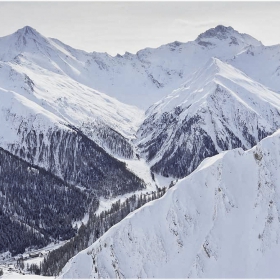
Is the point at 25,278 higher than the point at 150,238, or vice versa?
the point at 150,238

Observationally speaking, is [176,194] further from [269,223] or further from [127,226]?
[269,223]

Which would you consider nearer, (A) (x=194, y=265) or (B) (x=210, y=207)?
(A) (x=194, y=265)

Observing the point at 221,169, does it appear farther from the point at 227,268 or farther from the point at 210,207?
the point at 227,268

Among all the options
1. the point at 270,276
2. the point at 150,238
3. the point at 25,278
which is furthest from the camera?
the point at 25,278

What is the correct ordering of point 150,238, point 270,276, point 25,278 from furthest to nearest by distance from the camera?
point 25,278, point 150,238, point 270,276

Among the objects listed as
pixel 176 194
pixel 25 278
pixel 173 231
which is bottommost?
pixel 25 278

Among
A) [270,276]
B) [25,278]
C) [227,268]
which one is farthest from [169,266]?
[25,278]
